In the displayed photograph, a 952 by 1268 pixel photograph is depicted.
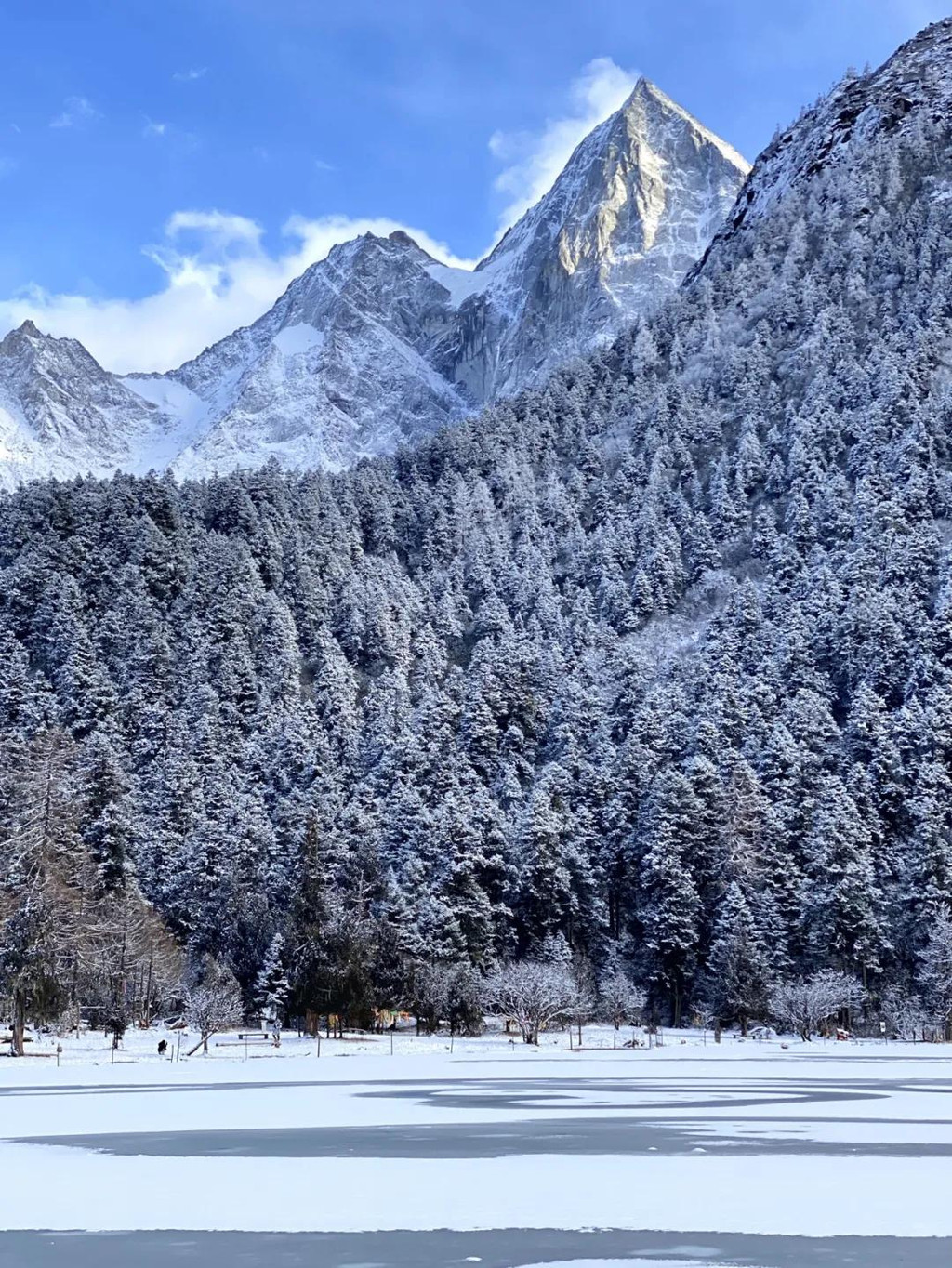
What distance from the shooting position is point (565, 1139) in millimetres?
24812

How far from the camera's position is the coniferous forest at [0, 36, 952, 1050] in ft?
300

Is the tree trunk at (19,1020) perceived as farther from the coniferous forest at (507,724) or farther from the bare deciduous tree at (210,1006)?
the bare deciduous tree at (210,1006)

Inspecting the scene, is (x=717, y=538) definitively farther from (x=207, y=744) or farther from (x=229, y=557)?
(x=207, y=744)

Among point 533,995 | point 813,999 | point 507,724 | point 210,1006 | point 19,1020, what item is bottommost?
point 19,1020

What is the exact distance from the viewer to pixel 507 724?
456 ft

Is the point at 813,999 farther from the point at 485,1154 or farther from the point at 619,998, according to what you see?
the point at 485,1154

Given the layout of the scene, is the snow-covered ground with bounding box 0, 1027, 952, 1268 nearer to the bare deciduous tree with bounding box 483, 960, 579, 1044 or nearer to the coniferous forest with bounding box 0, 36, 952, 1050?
the bare deciduous tree with bounding box 483, 960, 579, 1044

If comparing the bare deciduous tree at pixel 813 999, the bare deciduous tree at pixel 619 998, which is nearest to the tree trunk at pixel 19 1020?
the bare deciduous tree at pixel 619 998

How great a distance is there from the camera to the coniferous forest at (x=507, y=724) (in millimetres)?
91438

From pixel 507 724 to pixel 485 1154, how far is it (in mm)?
116529

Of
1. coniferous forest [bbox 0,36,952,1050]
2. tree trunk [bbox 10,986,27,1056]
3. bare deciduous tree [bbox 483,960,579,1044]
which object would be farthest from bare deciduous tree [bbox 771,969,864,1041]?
tree trunk [bbox 10,986,27,1056]

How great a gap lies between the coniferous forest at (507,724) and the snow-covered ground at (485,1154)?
102 feet

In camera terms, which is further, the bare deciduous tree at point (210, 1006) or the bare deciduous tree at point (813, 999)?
the bare deciduous tree at point (813, 999)

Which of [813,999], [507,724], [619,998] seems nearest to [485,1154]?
[813,999]
